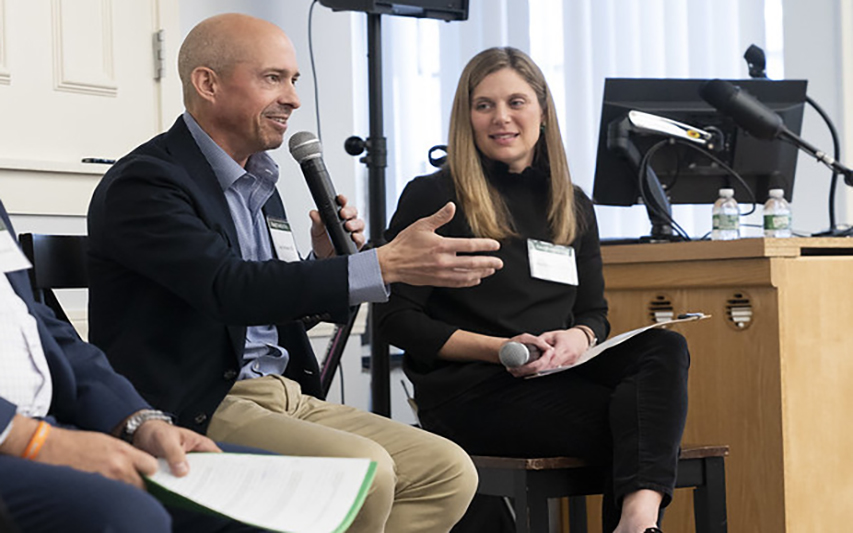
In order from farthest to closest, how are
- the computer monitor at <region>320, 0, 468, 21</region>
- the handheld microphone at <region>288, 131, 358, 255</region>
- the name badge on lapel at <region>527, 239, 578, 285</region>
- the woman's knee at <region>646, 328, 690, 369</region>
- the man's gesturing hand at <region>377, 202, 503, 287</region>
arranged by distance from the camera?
the computer monitor at <region>320, 0, 468, 21</region> → the name badge on lapel at <region>527, 239, 578, 285</region> → the woman's knee at <region>646, 328, 690, 369</region> → the handheld microphone at <region>288, 131, 358, 255</region> → the man's gesturing hand at <region>377, 202, 503, 287</region>

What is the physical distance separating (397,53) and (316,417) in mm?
2848

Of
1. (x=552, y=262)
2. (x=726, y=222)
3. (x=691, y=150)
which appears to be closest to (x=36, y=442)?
(x=552, y=262)

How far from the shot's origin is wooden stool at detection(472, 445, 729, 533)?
2.10 m

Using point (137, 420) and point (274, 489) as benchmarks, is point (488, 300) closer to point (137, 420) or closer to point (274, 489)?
point (137, 420)

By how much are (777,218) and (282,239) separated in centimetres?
137

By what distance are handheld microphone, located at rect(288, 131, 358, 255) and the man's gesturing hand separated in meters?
0.16

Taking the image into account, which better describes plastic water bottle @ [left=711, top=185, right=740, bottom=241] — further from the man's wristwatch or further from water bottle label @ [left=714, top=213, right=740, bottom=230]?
the man's wristwatch

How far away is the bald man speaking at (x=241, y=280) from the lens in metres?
1.66

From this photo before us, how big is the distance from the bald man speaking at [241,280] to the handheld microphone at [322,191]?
3cm

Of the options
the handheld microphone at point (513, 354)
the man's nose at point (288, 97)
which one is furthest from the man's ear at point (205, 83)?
the handheld microphone at point (513, 354)

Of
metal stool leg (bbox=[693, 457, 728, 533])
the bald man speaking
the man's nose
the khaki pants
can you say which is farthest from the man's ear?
metal stool leg (bbox=[693, 457, 728, 533])

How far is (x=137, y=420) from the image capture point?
54.4 inches

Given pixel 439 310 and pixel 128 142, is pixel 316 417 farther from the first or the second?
pixel 128 142

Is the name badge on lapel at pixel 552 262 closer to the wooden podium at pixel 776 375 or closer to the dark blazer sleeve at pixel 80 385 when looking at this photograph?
the wooden podium at pixel 776 375
